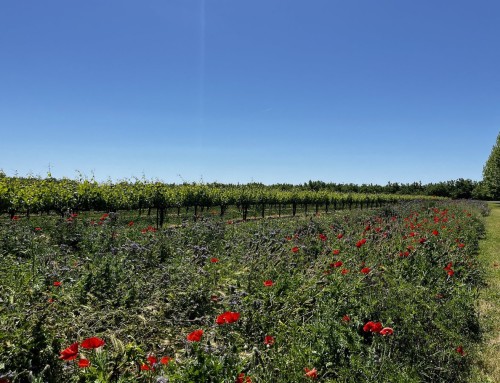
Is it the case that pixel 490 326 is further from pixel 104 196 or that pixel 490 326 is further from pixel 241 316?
pixel 104 196

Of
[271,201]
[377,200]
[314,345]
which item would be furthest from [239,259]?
[377,200]

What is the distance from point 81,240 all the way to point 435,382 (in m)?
7.13

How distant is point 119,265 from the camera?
4883 mm

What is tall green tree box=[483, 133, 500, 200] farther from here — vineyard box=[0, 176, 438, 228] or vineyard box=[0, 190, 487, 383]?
vineyard box=[0, 190, 487, 383]

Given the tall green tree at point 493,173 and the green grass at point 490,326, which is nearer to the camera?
the green grass at point 490,326

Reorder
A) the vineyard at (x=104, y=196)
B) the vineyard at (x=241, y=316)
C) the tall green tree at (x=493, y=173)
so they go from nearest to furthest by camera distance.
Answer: the vineyard at (x=241, y=316), the vineyard at (x=104, y=196), the tall green tree at (x=493, y=173)

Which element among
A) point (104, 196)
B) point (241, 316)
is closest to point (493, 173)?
point (104, 196)

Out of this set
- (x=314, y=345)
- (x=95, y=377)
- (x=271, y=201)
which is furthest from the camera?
(x=271, y=201)

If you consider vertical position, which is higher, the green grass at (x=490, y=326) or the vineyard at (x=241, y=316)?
the vineyard at (x=241, y=316)

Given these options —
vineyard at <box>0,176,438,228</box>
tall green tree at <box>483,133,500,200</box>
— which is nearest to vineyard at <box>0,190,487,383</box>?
vineyard at <box>0,176,438,228</box>

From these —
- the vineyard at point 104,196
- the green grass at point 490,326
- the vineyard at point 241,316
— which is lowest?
the green grass at point 490,326

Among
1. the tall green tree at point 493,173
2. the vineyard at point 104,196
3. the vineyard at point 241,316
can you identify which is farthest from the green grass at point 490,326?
the tall green tree at point 493,173

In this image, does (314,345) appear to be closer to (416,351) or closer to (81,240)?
(416,351)

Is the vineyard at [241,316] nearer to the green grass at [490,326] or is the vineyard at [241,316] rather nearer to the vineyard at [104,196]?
the green grass at [490,326]
